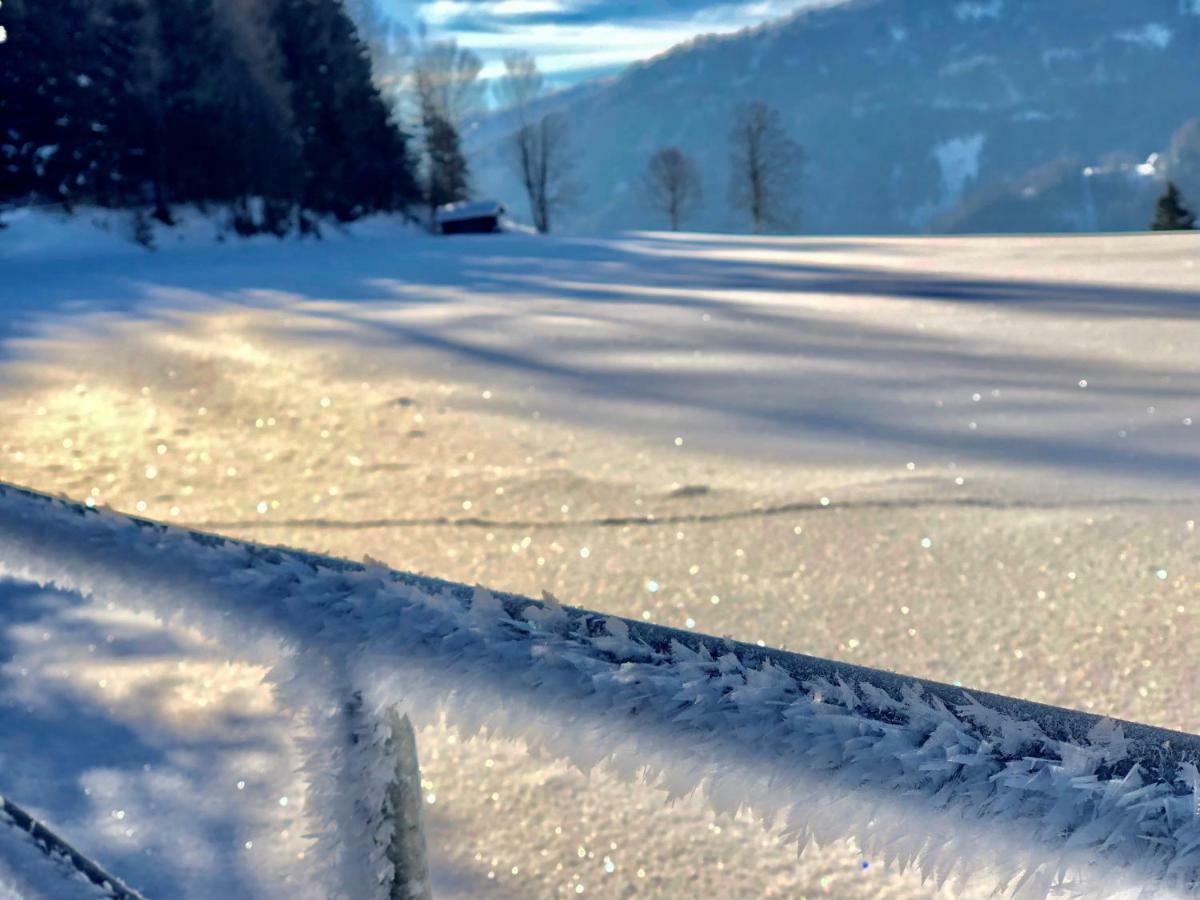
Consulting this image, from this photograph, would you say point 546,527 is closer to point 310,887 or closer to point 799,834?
point 310,887

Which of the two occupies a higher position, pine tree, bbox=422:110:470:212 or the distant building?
pine tree, bbox=422:110:470:212

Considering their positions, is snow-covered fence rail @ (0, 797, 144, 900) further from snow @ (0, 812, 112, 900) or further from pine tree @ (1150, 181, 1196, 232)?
pine tree @ (1150, 181, 1196, 232)

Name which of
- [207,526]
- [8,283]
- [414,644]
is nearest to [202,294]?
[8,283]

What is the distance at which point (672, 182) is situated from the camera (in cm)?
3497

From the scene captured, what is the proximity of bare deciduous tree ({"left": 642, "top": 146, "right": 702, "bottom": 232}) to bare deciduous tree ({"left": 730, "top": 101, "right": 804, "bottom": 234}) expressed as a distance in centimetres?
238

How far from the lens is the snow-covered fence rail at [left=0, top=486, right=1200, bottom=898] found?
1.04 feet

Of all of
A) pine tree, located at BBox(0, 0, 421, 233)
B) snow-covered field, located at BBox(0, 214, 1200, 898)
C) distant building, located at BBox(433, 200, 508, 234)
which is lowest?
snow-covered field, located at BBox(0, 214, 1200, 898)

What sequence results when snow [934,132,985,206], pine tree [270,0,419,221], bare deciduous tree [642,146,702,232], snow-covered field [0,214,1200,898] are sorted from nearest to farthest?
snow-covered field [0,214,1200,898], pine tree [270,0,419,221], bare deciduous tree [642,146,702,232], snow [934,132,985,206]

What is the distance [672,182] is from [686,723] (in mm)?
36145

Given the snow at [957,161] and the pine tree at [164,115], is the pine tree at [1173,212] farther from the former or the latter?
the snow at [957,161]

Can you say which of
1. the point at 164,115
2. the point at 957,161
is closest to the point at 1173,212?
the point at 164,115

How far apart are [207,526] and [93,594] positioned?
178 centimetres


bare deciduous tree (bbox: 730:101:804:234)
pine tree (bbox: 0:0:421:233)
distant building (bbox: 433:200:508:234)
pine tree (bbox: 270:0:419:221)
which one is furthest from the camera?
bare deciduous tree (bbox: 730:101:804:234)

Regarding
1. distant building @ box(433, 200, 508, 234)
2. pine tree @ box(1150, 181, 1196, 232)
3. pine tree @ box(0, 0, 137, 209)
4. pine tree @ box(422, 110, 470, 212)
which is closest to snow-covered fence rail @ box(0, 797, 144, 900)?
pine tree @ box(0, 0, 137, 209)
